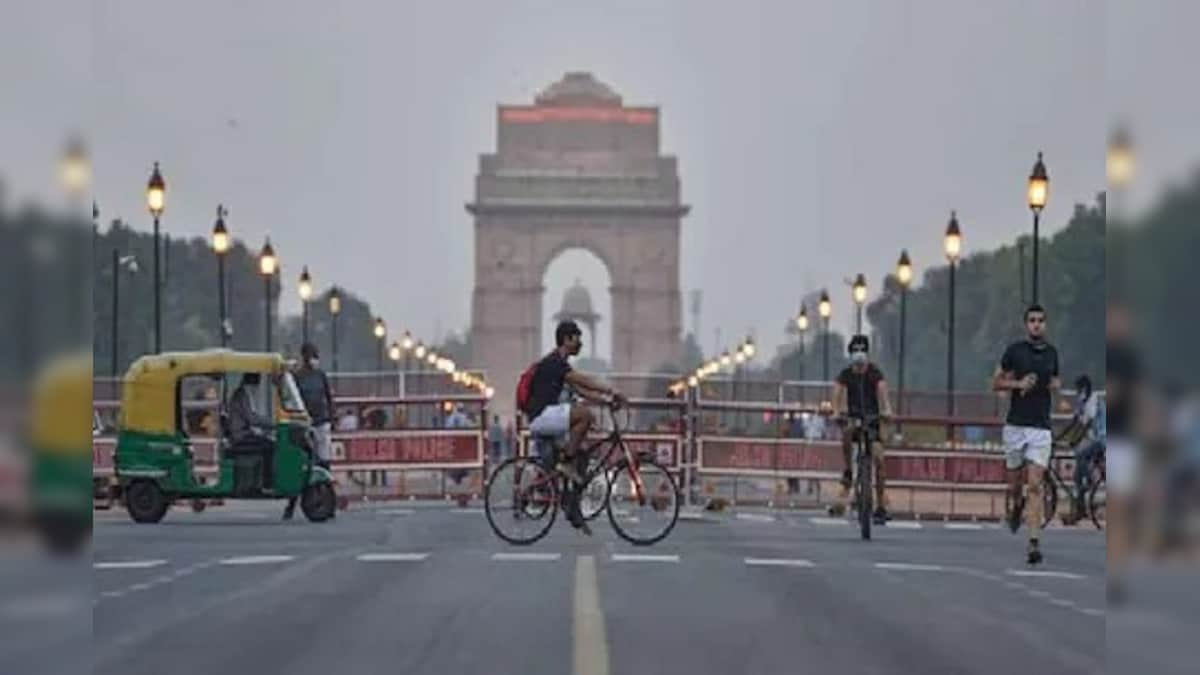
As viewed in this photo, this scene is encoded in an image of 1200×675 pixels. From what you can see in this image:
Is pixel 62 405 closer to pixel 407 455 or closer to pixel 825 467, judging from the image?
pixel 407 455

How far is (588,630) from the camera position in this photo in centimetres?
973

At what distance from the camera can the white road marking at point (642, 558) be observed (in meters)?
15.5

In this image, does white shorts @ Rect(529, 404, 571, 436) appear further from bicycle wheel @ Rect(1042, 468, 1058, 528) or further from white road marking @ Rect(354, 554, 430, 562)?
bicycle wheel @ Rect(1042, 468, 1058, 528)

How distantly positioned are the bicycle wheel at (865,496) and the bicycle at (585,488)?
10.7 ft

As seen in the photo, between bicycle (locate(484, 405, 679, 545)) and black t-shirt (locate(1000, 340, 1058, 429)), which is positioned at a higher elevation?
black t-shirt (locate(1000, 340, 1058, 429))

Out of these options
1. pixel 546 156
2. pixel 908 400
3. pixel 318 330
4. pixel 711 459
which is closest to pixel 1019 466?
pixel 711 459

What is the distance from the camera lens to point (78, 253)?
10.0ft

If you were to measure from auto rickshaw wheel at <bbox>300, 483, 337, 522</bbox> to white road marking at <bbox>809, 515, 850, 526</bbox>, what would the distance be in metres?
5.43

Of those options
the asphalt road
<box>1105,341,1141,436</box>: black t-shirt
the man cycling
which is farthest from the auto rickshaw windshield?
<box>1105,341,1141,436</box>: black t-shirt

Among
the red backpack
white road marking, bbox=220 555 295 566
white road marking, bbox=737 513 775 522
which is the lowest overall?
white road marking, bbox=737 513 775 522

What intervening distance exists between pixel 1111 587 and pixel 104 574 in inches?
457

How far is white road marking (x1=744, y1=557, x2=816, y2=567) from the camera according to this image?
15.6m

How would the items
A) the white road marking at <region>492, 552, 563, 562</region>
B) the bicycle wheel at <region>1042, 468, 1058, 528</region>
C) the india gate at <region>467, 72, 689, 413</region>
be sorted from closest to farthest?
the white road marking at <region>492, 552, 563, 562</region> → the bicycle wheel at <region>1042, 468, 1058, 528</region> → the india gate at <region>467, 72, 689, 413</region>

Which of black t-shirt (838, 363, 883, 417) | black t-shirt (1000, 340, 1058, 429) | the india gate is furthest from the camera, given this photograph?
the india gate
